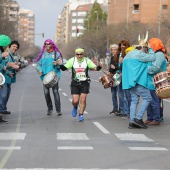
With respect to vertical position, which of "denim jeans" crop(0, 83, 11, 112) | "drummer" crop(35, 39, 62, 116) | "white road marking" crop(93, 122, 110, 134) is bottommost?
"white road marking" crop(93, 122, 110, 134)

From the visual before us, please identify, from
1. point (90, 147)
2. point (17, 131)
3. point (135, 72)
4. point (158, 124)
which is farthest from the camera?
point (158, 124)

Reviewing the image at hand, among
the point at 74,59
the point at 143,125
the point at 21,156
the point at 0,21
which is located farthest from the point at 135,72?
the point at 0,21

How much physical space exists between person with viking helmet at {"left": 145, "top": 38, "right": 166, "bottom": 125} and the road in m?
0.30

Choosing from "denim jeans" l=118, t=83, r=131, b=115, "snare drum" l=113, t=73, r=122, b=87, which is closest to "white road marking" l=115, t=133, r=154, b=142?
"denim jeans" l=118, t=83, r=131, b=115

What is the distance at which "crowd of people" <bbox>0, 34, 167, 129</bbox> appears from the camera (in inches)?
470

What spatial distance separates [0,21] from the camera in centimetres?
5878

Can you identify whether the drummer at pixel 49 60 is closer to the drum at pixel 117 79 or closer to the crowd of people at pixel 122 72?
the crowd of people at pixel 122 72

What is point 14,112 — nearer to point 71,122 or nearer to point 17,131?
point 71,122

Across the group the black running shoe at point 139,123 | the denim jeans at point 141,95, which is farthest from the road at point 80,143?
the denim jeans at point 141,95

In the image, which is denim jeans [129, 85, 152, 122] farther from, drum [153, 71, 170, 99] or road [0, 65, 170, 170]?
drum [153, 71, 170, 99]

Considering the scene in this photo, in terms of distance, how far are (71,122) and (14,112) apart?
2.84 m

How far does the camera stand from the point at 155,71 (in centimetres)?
1191

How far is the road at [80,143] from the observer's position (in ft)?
25.5

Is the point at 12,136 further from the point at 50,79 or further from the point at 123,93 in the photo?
the point at 123,93
